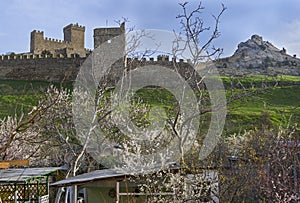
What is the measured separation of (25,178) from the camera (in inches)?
339

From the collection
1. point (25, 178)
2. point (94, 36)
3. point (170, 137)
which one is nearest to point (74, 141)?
point (170, 137)

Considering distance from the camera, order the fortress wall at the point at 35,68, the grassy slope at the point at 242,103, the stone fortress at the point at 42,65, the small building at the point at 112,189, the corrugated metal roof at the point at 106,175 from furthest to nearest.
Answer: the fortress wall at the point at 35,68
the stone fortress at the point at 42,65
the grassy slope at the point at 242,103
the small building at the point at 112,189
the corrugated metal roof at the point at 106,175

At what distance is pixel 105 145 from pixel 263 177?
22.6ft

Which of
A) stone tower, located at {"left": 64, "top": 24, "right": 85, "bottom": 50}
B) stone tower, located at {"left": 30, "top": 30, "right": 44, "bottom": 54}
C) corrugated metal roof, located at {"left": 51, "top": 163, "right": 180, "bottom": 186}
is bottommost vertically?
corrugated metal roof, located at {"left": 51, "top": 163, "right": 180, "bottom": 186}

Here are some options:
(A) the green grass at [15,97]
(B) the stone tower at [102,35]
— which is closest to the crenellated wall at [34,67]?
(A) the green grass at [15,97]

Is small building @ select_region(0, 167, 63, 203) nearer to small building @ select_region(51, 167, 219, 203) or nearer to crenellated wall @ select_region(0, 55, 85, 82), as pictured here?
small building @ select_region(51, 167, 219, 203)

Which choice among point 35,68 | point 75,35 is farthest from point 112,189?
point 75,35

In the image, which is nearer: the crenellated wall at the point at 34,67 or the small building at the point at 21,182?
the small building at the point at 21,182

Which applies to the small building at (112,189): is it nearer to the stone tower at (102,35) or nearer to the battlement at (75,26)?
the stone tower at (102,35)

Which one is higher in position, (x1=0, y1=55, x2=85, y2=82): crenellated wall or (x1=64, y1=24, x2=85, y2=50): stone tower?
(x1=64, y1=24, x2=85, y2=50): stone tower

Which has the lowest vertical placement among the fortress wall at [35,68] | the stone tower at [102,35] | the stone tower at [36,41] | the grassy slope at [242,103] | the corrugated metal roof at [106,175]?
the corrugated metal roof at [106,175]

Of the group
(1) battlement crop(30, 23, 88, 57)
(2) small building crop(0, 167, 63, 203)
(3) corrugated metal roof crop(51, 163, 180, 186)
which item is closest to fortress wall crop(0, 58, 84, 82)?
(1) battlement crop(30, 23, 88, 57)

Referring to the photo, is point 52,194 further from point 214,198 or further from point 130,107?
point 214,198

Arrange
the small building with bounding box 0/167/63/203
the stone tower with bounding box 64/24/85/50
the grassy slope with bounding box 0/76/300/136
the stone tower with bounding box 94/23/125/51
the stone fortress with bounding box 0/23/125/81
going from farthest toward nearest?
the stone tower with bounding box 64/24/85/50, the stone fortress with bounding box 0/23/125/81, the stone tower with bounding box 94/23/125/51, the grassy slope with bounding box 0/76/300/136, the small building with bounding box 0/167/63/203
